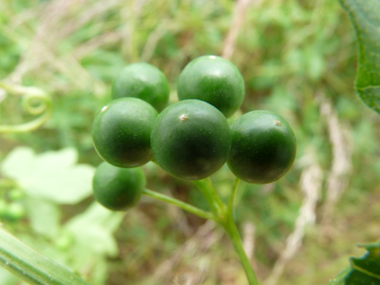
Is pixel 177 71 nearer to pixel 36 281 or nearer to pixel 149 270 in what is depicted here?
pixel 149 270

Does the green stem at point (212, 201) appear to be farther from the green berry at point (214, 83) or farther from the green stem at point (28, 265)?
the green stem at point (28, 265)

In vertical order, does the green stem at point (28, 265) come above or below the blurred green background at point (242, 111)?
above

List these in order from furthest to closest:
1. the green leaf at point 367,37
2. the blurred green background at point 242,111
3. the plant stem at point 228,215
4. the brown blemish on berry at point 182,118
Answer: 1. the blurred green background at point 242,111
2. the plant stem at point 228,215
3. the green leaf at point 367,37
4. the brown blemish on berry at point 182,118

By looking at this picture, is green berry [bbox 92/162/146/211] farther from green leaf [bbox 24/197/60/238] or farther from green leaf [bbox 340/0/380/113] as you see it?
green leaf [bbox 24/197/60/238]

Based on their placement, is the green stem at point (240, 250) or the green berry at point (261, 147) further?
the green stem at point (240, 250)

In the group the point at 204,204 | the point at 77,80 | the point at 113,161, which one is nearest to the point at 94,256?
the point at 204,204

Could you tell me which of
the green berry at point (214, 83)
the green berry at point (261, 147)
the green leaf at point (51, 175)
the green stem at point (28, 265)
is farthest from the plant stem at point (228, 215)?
the green leaf at point (51, 175)

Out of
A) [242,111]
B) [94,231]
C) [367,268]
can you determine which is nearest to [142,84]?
[367,268]

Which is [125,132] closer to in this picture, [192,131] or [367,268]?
[192,131]
